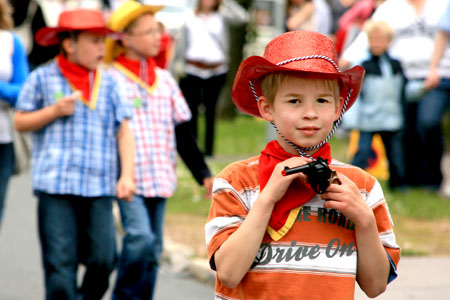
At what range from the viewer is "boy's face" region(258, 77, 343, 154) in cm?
313

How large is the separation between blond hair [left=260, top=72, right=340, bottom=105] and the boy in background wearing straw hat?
8.29 feet

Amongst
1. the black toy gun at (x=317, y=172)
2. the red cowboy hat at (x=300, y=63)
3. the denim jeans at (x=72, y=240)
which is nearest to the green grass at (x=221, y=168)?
the denim jeans at (x=72, y=240)

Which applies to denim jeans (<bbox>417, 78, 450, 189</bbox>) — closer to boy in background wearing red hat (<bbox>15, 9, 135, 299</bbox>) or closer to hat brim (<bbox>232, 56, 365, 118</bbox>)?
boy in background wearing red hat (<bbox>15, 9, 135, 299</bbox>)

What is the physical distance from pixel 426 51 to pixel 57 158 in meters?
5.95

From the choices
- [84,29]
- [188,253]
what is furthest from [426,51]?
[84,29]

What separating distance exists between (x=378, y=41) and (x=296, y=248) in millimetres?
6843

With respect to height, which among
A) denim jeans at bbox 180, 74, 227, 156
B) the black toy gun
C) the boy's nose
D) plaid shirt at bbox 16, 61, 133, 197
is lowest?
denim jeans at bbox 180, 74, 227, 156

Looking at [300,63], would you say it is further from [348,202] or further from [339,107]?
[348,202]

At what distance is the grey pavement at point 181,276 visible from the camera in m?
6.64

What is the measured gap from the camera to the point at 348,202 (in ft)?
10.00

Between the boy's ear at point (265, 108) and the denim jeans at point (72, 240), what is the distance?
2.27m

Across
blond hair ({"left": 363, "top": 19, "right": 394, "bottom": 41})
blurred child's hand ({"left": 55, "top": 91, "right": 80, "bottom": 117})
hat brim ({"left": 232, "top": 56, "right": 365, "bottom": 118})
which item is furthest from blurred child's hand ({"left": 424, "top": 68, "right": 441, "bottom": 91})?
hat brim ({"left": 232, "top": 56, "right": 365, "bottom": 118})

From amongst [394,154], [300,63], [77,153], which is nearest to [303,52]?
[300,63]

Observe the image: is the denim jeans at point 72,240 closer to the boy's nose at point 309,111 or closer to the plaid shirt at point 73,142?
the plaid shirt at point 73,142
